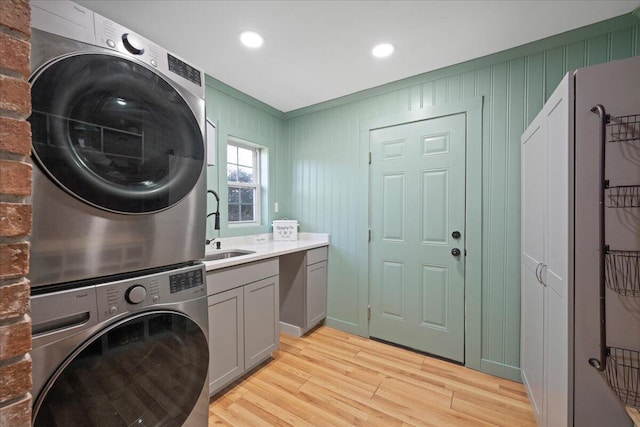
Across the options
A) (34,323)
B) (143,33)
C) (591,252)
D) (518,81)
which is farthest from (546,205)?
(143,33)

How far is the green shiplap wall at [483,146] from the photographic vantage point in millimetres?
1769

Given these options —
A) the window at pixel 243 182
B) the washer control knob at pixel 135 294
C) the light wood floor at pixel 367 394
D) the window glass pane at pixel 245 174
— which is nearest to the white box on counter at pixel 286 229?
the window at pixel 243 182

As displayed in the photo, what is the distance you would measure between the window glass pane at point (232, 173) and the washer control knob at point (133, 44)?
1.66 meters

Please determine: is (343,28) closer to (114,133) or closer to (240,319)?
(114,133)

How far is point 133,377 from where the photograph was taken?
38.7 inches

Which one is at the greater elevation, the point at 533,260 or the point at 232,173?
the point at 232,173

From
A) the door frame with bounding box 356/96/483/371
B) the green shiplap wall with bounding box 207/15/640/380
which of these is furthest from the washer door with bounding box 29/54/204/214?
the door frame with bounding box 356/96/483/371

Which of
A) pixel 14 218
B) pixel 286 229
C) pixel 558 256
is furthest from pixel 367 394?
pixel 14 218

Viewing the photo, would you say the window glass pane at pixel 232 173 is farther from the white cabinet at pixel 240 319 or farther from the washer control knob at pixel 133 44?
the washer control knob at pixel 133 44

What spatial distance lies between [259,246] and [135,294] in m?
1.55

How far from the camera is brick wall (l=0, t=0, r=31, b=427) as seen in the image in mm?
413

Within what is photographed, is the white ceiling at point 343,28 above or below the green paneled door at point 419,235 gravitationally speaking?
above

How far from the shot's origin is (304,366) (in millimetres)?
2031

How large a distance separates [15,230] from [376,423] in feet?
5.92
